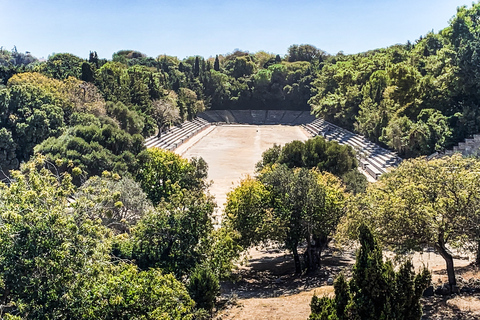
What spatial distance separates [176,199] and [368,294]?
22.4 feet

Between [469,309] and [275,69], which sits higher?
[275,69]

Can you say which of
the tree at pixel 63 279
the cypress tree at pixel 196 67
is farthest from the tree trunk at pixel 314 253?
the cypress tree at pixel 196 67

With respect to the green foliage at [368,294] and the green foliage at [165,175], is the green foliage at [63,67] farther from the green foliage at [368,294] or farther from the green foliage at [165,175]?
the green foliage at [368,294]

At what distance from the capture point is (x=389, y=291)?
788cm

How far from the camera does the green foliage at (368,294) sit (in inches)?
306

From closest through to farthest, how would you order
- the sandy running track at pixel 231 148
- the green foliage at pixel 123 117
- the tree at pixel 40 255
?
1. the tree at pixel 40 255
2. the sandy running track at pixel 231 148
3. the green foliage at pixel 123 117

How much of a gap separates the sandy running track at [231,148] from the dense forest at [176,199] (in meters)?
6.27

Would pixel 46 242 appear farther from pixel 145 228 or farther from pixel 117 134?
pixel 117 134

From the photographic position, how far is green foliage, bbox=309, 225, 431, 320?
7.77m

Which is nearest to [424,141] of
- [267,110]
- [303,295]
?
[303,295]

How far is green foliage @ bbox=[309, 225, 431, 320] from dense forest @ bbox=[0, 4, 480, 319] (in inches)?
3.0

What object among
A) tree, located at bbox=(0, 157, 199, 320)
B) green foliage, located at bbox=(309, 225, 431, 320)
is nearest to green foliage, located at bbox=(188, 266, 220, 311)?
tree, located at bbox=(0, 157, 199, 320)

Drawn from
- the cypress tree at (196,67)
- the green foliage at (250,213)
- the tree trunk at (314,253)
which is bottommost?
the tree trunk at (314,253)

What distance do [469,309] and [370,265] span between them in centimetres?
426
